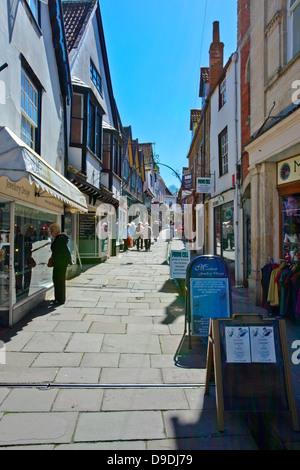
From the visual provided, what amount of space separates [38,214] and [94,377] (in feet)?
15.1

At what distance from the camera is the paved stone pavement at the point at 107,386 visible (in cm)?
250

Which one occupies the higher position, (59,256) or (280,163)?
(280,163)

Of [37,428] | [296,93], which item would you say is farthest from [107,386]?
[296,93]

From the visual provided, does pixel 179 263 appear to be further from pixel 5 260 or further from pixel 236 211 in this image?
pixel 5 260

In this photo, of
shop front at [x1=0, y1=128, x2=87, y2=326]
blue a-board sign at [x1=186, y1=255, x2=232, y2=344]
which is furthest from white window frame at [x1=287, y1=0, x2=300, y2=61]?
shop front at [x1=0, y1=128, x2=87, y2=326]

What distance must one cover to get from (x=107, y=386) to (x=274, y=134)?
539cm

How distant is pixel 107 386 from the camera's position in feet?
10.9

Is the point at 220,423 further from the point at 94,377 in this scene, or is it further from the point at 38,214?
the point at 38,214

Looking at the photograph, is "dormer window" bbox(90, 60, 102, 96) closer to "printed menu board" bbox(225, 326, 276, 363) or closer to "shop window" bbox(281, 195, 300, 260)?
"shop window" bbox(281, 195, 300, 260)

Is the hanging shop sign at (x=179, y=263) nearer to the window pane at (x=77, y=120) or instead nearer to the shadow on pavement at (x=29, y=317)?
the shadow on pavement at (x=29, y=317)

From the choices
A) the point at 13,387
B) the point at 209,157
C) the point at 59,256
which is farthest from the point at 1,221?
the point at 209,157
